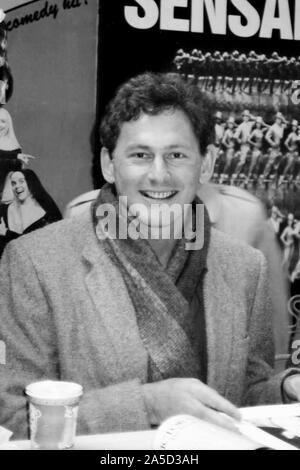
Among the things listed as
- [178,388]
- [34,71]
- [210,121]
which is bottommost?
[178,388]

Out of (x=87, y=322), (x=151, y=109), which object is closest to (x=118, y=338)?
(x=87, y=322)

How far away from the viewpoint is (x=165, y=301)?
161cm

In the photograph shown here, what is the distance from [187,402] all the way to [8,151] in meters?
0.87

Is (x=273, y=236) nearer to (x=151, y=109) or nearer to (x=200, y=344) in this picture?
(x=200, y=344)

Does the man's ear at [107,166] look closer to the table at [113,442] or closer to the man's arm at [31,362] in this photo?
the man's arm at [31,362]

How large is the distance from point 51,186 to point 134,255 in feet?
1.14

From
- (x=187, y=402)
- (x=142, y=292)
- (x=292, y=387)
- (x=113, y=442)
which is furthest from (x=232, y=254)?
(x=113, y=442)

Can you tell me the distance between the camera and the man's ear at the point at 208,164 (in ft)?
5.74

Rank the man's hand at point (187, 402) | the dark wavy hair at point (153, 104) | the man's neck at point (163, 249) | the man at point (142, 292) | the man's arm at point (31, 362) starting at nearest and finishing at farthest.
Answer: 1. the man's hand at point (187, 402)
2. the man's arm at point (31, 362)
3. the man at point (142, 292)
4. the dark wavy hair at point (153, 104)
5. the man's neck at point (163, 249)

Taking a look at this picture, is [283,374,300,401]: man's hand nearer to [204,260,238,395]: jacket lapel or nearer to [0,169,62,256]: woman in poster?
[204,260,238,395]: jacket lapel

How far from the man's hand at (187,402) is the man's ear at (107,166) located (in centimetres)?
58

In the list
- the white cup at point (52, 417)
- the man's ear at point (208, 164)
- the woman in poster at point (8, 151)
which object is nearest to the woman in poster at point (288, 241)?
the man's ear at point (208, 164)

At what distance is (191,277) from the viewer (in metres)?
1.67

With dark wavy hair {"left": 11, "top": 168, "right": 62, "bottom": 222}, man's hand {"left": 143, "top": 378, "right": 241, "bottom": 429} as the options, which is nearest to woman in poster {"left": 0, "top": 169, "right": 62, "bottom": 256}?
dark wavy hair {"left": 11, "top": 168, "right": 62, "bottom": 222}
